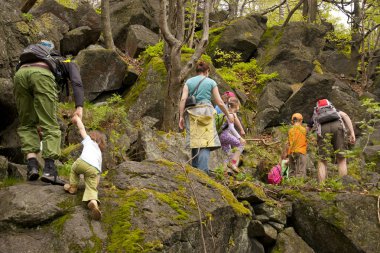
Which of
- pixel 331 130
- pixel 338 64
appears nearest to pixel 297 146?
pixel 331 130

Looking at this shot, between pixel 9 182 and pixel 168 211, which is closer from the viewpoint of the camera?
pixel 168 211

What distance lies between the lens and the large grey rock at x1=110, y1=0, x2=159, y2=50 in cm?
1916

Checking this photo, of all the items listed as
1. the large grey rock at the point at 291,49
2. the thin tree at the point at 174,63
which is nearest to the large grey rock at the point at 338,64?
the large grey rock at the point at 291,49

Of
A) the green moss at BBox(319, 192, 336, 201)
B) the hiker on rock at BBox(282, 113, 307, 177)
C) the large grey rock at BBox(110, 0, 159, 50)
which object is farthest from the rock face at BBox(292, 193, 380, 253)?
the large grey rock at BBox(110, 0, 159, 50)

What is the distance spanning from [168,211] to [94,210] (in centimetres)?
83

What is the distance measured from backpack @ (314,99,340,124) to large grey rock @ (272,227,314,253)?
10.6 ft

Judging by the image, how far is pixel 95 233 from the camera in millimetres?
4184

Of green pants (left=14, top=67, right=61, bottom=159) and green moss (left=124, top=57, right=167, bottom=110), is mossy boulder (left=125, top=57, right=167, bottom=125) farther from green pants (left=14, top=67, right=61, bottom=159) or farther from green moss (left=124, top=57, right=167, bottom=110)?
green pants (left=14, top=67, right=61, bottom=159)

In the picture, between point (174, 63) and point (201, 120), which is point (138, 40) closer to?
point (174, 63)

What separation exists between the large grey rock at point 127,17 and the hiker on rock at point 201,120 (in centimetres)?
1270

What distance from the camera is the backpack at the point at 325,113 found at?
878 cm

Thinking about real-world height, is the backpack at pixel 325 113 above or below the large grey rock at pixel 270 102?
above

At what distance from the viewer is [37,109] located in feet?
Result: 17.0

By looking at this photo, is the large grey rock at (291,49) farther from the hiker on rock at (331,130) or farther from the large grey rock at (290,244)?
the large grey rock at (290,244)
